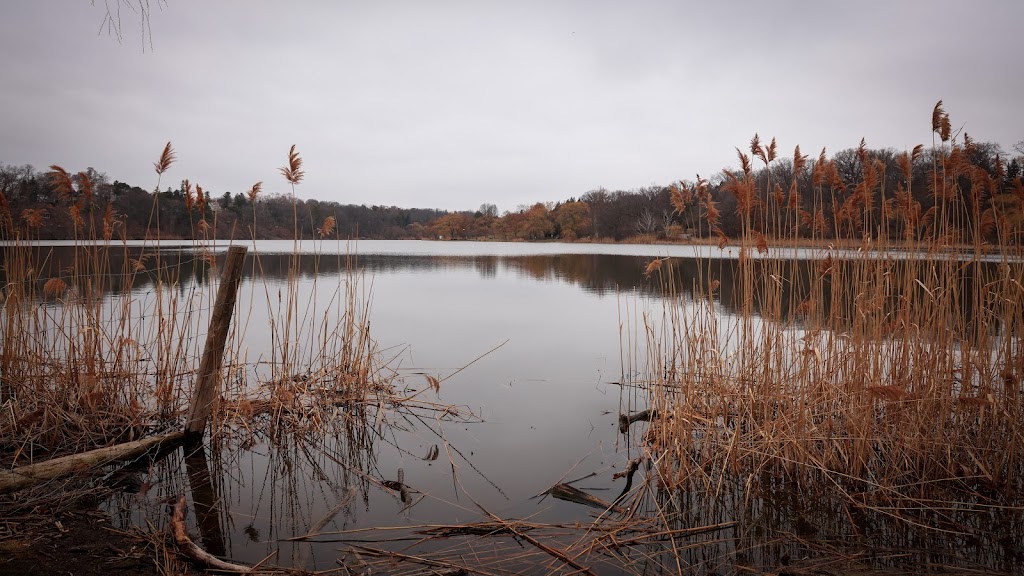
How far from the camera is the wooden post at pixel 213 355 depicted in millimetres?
4168

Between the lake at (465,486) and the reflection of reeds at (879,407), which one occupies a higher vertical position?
the reflection of reeds at (879,407)

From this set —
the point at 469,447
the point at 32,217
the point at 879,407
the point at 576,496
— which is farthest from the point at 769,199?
the point at 32,217

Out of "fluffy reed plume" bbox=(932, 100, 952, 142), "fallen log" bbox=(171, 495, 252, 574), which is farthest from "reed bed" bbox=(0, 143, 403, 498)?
"fluffy reed plume" bbox=(932, 100, 952, 142)

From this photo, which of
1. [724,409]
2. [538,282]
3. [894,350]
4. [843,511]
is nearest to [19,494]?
[724,409]

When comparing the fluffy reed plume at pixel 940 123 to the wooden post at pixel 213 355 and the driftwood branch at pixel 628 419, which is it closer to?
the driftwood branch at pixel 628 419

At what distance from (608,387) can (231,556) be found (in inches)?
174

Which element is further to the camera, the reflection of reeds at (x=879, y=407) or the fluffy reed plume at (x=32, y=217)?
the fluffy reed plume at (x=32, y=217)

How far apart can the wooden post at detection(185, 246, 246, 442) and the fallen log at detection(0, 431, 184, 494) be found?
0.47 ft

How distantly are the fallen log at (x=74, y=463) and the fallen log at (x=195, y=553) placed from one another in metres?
0.92

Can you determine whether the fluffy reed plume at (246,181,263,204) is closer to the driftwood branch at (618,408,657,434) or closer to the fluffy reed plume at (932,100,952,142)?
the driftwood branch at (618,408,657,434)

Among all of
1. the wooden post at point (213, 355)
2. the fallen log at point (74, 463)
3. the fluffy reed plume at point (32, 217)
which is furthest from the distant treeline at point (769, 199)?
the fallen log at point (74, 463)

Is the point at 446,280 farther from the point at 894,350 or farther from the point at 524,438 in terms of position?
the point at 894,350

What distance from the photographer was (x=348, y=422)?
4992 mm

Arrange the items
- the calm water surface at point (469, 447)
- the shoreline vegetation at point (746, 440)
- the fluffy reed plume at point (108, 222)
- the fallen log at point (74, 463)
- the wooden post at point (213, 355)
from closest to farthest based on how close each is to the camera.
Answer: the shoreline vegetation at point (746, 440) < the fallen log at point (74, 463) < the calm water surface at point (469, 447) < the wooden post at point (213, 355) < the fluffy reed plume at point (108, 222)
